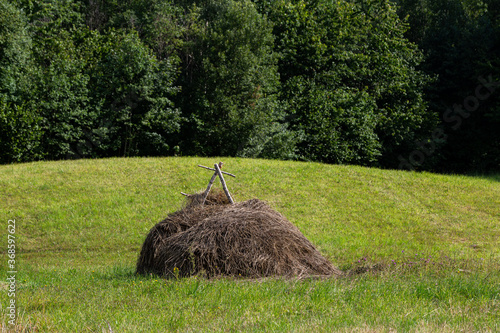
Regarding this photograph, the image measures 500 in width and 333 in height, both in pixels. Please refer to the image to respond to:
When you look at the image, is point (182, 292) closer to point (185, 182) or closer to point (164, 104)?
point (185, 182)

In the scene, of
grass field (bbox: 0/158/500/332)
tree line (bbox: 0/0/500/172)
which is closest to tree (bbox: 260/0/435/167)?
tree line (bbox: 0/0/500/172)

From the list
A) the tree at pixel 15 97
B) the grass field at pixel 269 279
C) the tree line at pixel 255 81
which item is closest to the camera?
the grass field at pixel 269 279

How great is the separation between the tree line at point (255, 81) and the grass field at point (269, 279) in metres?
5.00

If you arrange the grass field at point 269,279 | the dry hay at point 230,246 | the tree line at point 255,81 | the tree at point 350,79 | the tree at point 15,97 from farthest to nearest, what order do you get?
the tree at point 350,79 → the tree line at point 255,81 → the tree at point 15,97 → the dry hay at point 230,246 → the grass field at point 269,279

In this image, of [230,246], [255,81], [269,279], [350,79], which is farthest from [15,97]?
[269,279]

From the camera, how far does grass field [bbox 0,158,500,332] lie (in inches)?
231

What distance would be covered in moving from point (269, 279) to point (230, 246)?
1.09 metres

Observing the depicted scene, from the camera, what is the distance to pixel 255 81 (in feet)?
89.7

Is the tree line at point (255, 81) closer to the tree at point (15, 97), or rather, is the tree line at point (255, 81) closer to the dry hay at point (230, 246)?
the tree at point (15, 97)

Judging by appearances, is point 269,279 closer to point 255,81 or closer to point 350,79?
point 255,81

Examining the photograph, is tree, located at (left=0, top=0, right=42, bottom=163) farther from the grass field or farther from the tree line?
the grass field

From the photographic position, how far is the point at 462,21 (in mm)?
35812

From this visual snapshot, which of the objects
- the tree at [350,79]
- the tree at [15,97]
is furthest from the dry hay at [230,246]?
the tree at [350,79]

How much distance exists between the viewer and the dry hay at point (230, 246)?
28.9ft
